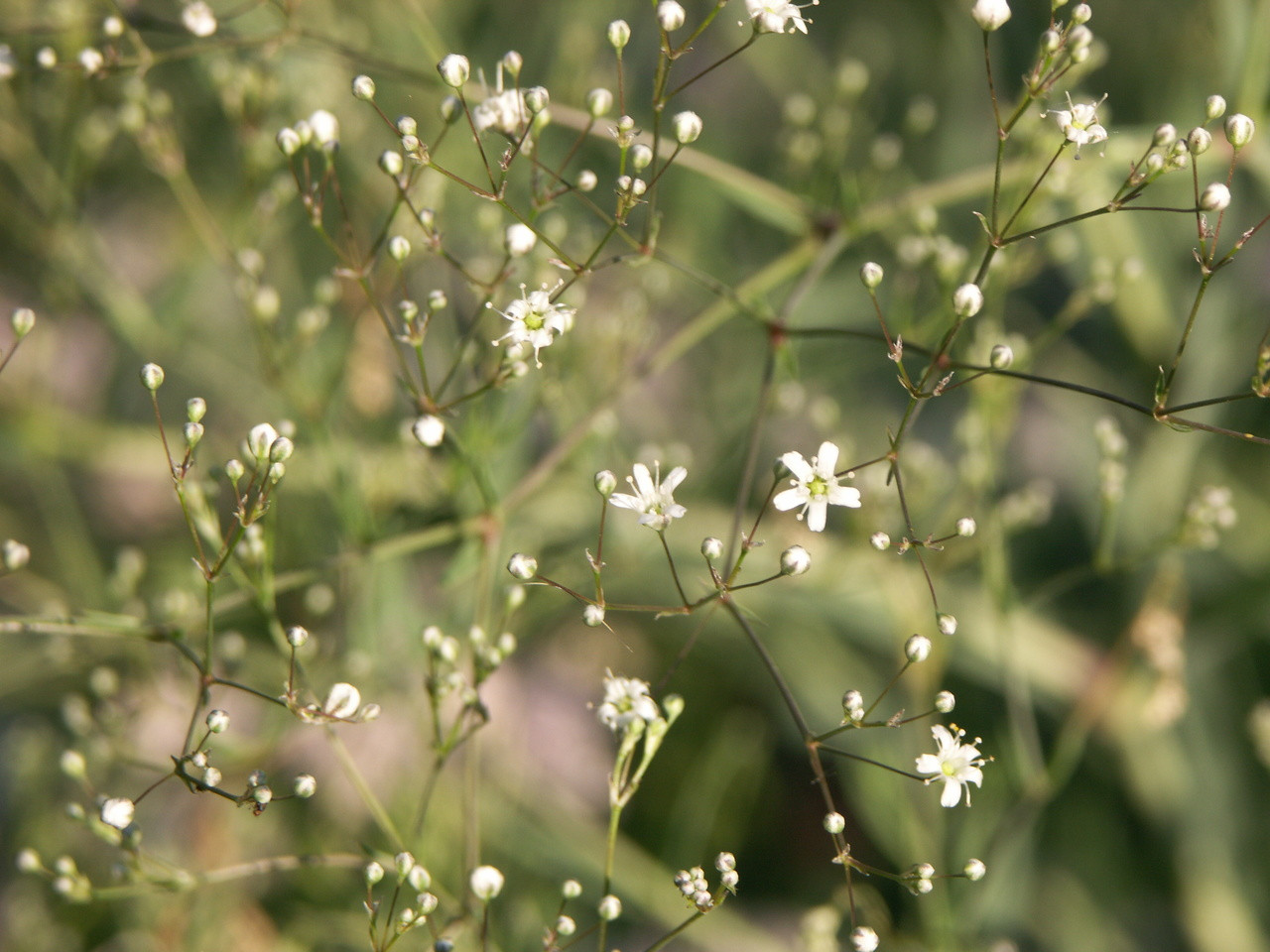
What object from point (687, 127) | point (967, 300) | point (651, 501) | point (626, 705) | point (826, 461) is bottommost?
point (626, 705)

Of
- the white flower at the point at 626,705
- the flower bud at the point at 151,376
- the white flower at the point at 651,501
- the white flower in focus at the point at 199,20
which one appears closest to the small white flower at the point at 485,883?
the white flower at the point at 626,705

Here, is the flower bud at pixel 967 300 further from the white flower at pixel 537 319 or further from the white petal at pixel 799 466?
the white flower at pixel 537 319

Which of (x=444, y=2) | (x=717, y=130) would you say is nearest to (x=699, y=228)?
(x=717, y=130)

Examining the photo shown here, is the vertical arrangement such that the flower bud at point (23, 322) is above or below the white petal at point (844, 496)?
below

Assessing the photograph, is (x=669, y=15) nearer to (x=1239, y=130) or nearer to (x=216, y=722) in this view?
(x=1239, y=130)

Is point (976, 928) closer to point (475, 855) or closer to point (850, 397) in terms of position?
point (475, 855)

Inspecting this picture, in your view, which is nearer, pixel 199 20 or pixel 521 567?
pixel 521 567

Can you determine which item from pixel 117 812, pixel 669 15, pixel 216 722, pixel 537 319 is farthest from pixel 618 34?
pixel 117 812
